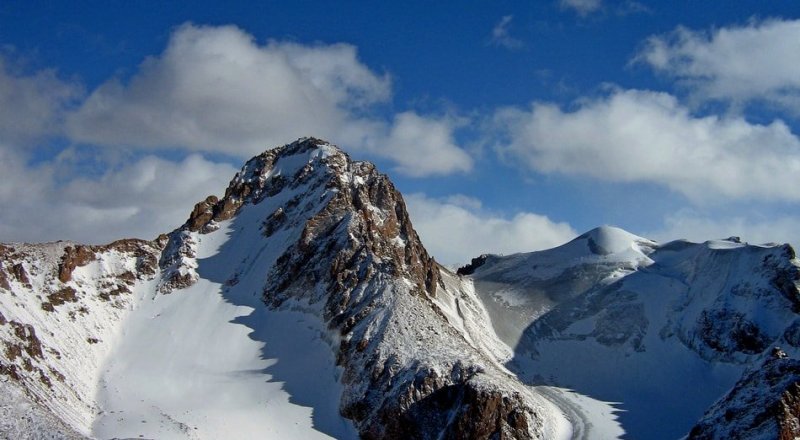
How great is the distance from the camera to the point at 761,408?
6912 cm

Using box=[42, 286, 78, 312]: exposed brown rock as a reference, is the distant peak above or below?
above

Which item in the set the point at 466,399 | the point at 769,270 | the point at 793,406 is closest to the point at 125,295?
the point at 466,399

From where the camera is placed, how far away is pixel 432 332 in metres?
105

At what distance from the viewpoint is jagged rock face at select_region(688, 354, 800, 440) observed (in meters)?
66.0

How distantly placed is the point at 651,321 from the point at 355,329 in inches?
2276

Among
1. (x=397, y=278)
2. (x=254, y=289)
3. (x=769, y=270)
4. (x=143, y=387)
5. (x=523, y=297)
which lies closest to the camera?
(x=143, y=387)

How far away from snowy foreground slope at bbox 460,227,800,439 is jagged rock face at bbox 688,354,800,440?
3285 cm

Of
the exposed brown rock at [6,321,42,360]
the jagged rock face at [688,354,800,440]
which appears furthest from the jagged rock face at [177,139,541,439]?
the exposed brown rock at [6,321,42,360]

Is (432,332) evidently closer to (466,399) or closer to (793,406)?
(466,399)

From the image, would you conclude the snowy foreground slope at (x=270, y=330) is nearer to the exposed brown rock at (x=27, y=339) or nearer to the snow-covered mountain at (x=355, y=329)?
the exposed brown rock at (x=27, y=339)

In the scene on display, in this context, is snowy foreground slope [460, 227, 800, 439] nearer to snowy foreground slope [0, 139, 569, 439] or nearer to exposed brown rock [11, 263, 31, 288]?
snowy foreground slope [0, 139, 569, 439]

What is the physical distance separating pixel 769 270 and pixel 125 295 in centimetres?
9857

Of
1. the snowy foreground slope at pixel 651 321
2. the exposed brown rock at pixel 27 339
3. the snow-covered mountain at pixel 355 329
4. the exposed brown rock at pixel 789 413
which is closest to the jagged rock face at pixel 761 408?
the exposed brown rock at pixel 789 413

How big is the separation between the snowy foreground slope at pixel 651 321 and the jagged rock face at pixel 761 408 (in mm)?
32848
